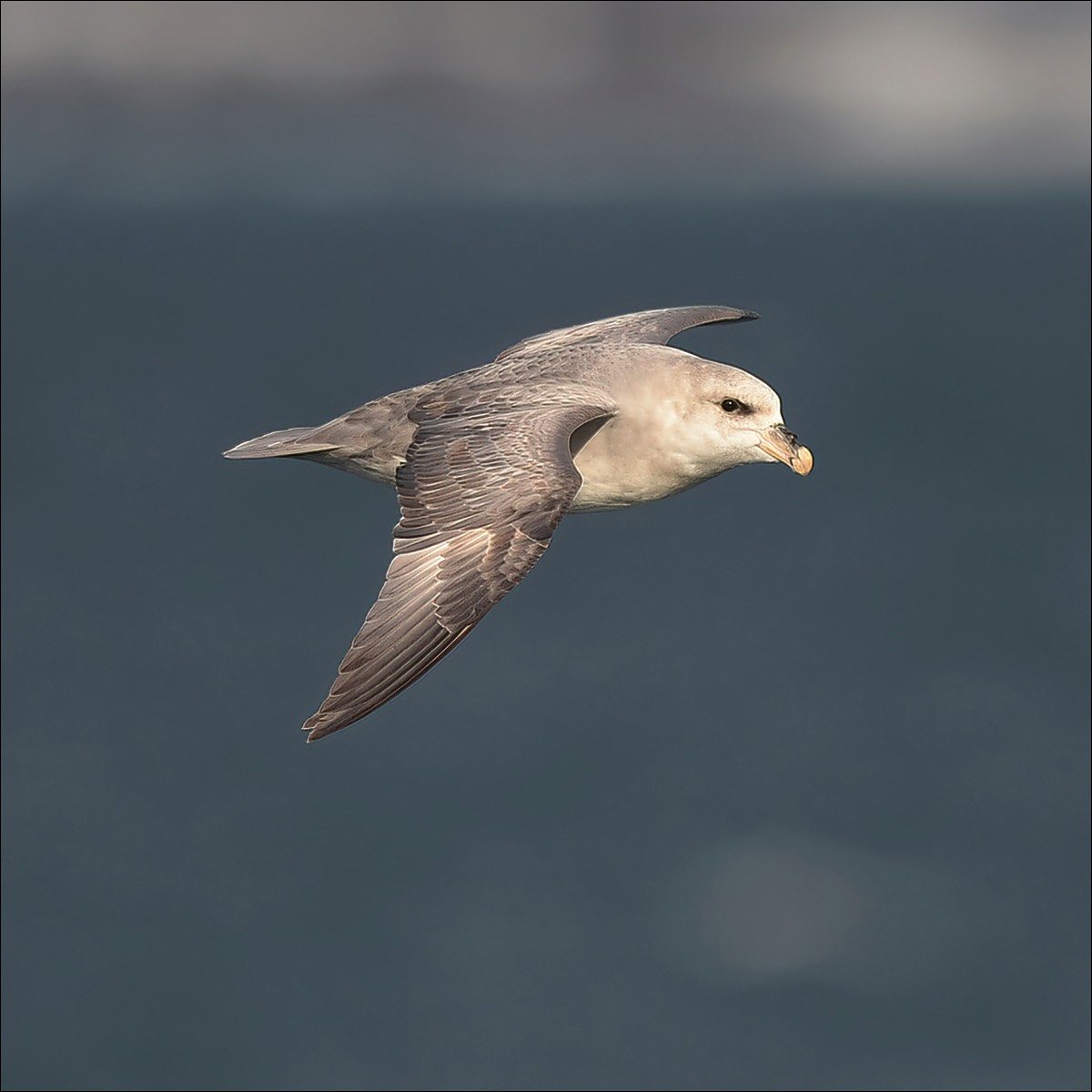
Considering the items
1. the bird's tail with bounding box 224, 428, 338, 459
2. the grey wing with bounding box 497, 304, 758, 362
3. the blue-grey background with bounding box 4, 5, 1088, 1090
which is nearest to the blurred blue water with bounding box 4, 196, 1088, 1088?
the blue-grey background with bounding box 4, 5, 1088, 1090

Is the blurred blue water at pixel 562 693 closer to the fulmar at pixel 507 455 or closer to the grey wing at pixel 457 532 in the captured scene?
the fulmar at pixel 507 455

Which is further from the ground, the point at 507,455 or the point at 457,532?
the point at 507,455

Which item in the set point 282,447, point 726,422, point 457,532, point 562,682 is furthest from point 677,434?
point 562,682

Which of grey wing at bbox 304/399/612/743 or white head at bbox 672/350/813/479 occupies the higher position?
white head at bbox 672/350/813/479

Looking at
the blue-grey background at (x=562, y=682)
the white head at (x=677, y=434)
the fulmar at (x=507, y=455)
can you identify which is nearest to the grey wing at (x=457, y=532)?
the fulmar at (x=507, y=455)

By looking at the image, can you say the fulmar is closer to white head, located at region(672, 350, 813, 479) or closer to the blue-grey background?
white head, located at region(672, 350, 813, 479)

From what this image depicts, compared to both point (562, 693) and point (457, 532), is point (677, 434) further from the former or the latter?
point (562, 693)
